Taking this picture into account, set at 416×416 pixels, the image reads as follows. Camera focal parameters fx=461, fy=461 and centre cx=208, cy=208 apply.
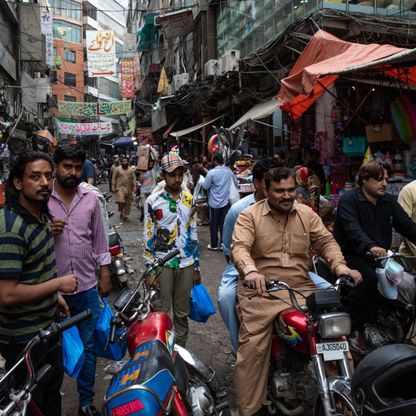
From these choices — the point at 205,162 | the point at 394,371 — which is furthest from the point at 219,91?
the point at 394,371

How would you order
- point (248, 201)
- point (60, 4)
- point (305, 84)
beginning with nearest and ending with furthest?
1. point (248, 201)
2. point (305, 84)
3. point (60, 4)

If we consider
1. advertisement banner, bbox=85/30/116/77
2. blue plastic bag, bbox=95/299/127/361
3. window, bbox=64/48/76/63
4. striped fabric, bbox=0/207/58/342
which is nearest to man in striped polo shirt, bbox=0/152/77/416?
striped fabric, bbox=0/207/58/342

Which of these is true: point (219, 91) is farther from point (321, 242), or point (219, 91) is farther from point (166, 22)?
point (321, 242)

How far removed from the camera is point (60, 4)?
Result: 56906 mm

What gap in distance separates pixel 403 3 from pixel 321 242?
7750mm

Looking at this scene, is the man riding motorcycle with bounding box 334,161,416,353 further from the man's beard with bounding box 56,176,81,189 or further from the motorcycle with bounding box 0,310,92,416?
the motorcycle with bounding box 0,310,92,416

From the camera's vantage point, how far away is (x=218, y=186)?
921 centimetres

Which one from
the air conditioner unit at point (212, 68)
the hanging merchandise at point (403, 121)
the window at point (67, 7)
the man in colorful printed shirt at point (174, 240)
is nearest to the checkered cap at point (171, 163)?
the man in colorful printed shirt at point (174, 240)

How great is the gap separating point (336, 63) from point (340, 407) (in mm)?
4855

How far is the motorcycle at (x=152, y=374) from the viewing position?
83.2 inches

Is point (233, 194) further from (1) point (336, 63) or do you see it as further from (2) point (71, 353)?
(2) point (71, 353)

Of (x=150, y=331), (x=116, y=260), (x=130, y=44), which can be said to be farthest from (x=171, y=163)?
(x=130, y=44)

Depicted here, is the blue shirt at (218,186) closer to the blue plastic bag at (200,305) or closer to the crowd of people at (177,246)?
the crowd of people at (177,246)

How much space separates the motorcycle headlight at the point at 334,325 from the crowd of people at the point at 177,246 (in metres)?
0.45
